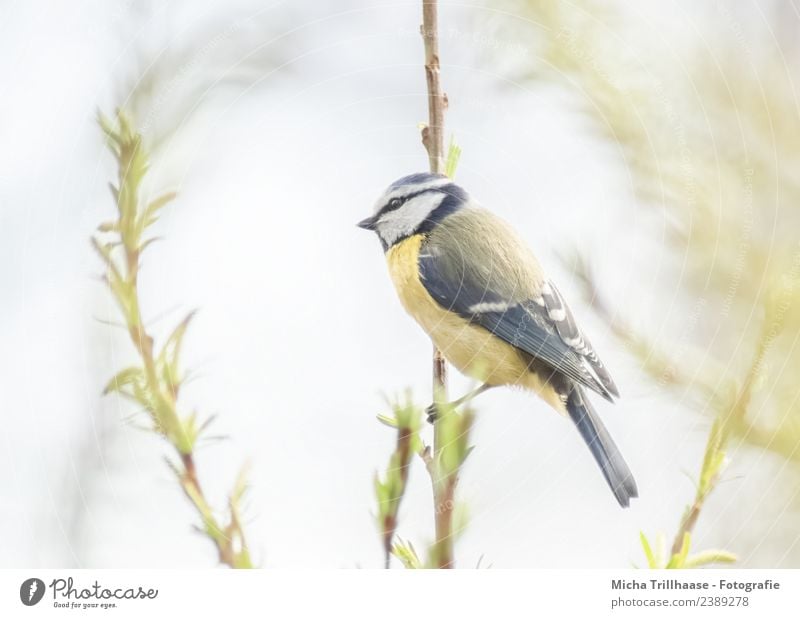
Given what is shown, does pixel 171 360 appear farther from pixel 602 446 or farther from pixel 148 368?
pixel 602 446

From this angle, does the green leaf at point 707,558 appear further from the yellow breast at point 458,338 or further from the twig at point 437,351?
the yellow breast at point 458,338

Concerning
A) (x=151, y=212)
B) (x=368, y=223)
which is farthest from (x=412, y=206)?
(x=151, y=212)

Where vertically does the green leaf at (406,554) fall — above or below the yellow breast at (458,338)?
below

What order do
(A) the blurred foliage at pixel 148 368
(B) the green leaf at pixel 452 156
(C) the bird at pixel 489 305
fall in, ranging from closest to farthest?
(A) the blurred foliage at pixel 148 368
(B) the green leaf at pixel 452 156
(C) the bird at pixel 489 305

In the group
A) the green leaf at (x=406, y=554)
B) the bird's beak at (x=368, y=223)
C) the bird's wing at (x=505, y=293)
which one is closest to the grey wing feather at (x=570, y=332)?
the bird's wing at (x=505, y=293)

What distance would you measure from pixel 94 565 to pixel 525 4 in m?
0.49

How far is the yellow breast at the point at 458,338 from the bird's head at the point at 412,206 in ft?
0.05

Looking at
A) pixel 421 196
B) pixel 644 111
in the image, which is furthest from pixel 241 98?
pixel 644 111

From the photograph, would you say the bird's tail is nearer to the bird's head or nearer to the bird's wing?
the bird's wing

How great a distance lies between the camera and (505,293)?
2.05 feet

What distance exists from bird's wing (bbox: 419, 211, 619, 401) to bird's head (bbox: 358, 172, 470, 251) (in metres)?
0.02

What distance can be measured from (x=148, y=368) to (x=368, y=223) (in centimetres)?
31

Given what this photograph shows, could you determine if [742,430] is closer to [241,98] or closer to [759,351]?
[759,351]

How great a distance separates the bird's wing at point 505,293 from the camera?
0.60 m
